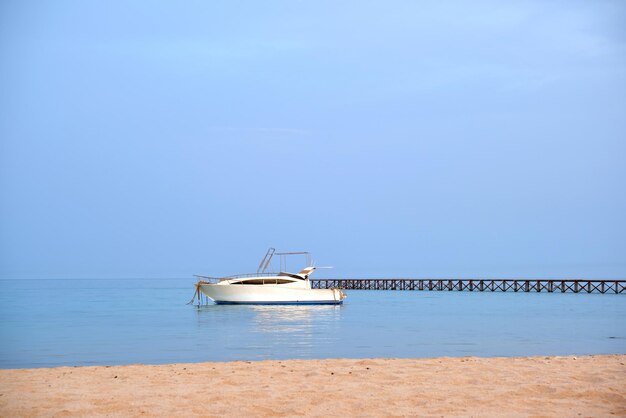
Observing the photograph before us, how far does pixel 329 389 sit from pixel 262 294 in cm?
4301

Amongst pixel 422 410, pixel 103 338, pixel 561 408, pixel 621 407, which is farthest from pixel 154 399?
pixel 103 338

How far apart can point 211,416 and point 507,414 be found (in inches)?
168

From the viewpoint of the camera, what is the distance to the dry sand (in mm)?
10062

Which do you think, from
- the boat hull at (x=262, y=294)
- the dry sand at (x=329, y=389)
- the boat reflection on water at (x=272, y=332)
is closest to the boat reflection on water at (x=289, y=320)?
the boat reflection on water at (x=272, y=332)

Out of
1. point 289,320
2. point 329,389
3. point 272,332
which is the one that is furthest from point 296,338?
point 329,389

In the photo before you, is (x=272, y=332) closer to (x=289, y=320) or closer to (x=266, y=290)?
(x=289, y=320)

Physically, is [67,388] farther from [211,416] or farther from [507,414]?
[507,414]

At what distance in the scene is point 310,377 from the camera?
13406 mm

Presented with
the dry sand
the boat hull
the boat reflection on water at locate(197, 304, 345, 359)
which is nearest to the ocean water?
the boat reflection on water at locate(197, 304, 345, 359)

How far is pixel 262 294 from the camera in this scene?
54.5 metres

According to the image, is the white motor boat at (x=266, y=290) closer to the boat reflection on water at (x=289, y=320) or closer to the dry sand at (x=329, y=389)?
the boat reflection on water at (x=289, y=320)

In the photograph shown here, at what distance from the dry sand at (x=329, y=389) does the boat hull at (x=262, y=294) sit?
38491 mm

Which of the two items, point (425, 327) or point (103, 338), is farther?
point (425, 327)

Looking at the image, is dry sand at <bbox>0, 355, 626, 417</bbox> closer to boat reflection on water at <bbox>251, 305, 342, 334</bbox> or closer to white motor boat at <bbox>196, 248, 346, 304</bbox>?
boat reflection on water at <bbox>251, 305, 342, 334</bbox>
